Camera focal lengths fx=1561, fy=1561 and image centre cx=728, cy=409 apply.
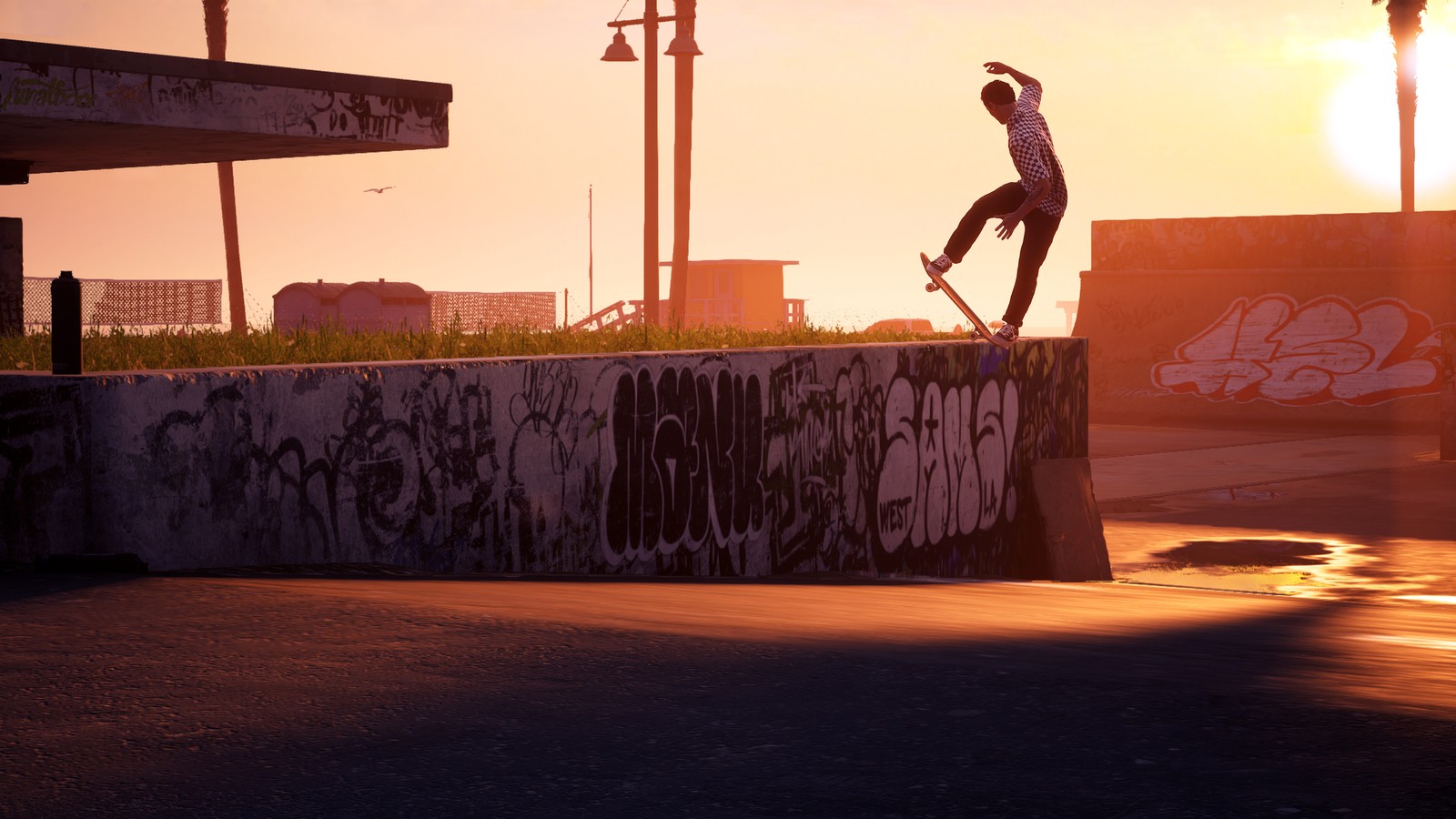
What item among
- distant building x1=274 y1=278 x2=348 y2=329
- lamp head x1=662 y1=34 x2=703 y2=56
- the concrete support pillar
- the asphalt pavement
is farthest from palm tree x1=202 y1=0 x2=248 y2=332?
the asphalt pavement

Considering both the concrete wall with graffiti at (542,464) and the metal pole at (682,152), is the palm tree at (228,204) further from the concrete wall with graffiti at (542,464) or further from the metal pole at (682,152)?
the concrete wall with graffiti at (542,464)

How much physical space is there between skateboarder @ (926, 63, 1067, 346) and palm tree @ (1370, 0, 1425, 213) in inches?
1287

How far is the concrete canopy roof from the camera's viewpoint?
34.1 feet

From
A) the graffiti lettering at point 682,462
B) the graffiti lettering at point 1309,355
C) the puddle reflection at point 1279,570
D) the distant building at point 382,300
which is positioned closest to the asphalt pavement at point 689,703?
the graffiti lettering at point 682,462

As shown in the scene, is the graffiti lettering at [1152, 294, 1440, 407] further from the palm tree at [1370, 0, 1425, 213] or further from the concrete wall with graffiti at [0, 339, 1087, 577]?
the concrete wall with graffiti at [0, 339, 1087, 577]

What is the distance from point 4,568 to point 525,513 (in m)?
2.77

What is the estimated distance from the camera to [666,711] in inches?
178

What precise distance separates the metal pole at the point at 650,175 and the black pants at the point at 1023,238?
13033mm

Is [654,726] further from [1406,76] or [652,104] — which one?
[1406,76]

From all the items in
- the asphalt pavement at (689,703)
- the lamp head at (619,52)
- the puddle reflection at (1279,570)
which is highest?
the lamp head at (619,52)

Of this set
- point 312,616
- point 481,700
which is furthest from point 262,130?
point 481,700

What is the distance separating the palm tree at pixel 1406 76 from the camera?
41562mm

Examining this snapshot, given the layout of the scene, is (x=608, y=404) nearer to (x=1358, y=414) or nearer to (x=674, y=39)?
(x=674, y=39)

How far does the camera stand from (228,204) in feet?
134
